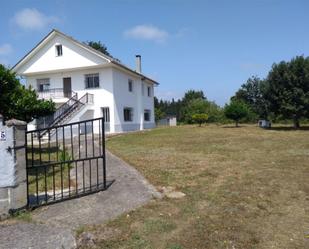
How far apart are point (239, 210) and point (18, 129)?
386 centimetres

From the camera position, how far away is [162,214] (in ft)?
14.7

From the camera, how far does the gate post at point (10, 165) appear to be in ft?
14.3

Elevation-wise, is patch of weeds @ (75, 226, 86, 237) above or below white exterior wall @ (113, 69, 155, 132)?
below

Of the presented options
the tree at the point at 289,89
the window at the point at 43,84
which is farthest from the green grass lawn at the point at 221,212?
the window at the point at 43,84

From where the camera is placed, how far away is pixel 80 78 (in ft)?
76.1

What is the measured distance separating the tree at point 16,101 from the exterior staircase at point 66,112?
807 cm

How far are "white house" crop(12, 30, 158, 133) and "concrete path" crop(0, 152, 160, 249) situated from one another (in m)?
15.6

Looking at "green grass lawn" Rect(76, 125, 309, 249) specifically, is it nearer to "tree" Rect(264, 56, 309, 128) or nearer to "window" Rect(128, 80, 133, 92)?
"tree" Rect(264, 56, 309, 128)

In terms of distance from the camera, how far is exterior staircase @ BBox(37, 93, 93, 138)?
19.6 meters

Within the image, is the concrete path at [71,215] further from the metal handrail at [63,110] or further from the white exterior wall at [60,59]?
the white exterior wall at [60,59]

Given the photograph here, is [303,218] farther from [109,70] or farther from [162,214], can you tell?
[109,70]

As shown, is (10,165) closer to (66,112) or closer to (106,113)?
(66,112)

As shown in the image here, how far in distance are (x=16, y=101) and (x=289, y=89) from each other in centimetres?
2105

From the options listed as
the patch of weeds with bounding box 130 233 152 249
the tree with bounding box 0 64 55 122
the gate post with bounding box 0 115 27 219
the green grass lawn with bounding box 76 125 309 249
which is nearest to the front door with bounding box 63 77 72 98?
the tree with bounding box 0 64 55 122
